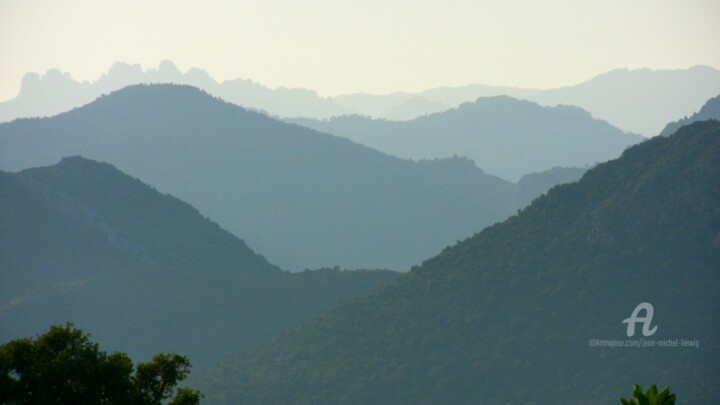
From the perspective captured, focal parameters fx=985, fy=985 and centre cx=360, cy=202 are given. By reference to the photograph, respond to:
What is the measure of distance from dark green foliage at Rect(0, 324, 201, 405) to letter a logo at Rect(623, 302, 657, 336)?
2767 inches

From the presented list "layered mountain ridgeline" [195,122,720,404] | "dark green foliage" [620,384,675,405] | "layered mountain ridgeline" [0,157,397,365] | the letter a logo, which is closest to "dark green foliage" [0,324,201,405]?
"dark green foliage" [620,384,675,405]

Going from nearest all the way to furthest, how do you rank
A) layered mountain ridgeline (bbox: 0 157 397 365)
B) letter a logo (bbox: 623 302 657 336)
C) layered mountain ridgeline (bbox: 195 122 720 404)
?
1. layered mountain ridgeline (bbox: 195 122 720 404)
2. letter a logo (bbox: 623 302 657 336)
3. layered mountain ridgeline (bbox: 0 157 397 365)

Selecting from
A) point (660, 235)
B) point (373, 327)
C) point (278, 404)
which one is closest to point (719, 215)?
point (660, 235)

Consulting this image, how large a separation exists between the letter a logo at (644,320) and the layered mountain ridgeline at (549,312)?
0.52 meters

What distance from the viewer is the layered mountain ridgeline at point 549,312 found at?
93000mm

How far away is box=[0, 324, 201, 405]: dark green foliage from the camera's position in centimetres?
2972

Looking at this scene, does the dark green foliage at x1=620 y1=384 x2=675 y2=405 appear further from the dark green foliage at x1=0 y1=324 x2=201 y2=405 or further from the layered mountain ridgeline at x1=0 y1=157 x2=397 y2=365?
the layered mountain ridgeline at x1=0 y1=157 x2=397 y2=365

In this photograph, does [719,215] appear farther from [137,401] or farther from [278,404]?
[137,401]

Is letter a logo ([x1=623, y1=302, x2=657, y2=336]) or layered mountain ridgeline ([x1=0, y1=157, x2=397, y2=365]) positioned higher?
layered mountain ridgeline ([x1=0, y1=157, x2=397, y2=365])

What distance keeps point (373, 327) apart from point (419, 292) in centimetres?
701

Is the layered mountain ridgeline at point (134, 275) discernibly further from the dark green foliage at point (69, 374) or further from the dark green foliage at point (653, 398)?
the dark green foliage at point (653, 398)

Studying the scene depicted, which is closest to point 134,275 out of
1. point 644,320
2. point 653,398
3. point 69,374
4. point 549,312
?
point 549,312

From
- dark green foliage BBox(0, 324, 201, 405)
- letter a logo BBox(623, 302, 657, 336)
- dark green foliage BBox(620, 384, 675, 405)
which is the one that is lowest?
dark green foliage BBox(620, 384, 675, 405)

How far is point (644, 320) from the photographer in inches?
3748
